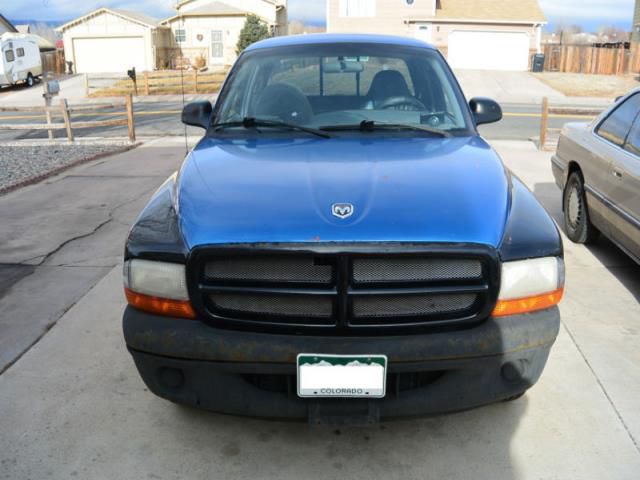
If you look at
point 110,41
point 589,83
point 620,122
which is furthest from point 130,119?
point 110,41

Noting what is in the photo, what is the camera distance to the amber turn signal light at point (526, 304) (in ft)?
8.47

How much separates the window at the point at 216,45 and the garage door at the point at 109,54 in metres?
4.22

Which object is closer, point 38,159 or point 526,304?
point 526,304

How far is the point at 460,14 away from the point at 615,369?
121 ft

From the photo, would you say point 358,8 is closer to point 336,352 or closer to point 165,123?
point 165,123

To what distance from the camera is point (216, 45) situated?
1587 inches

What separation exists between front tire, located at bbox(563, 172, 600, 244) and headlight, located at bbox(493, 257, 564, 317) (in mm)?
3347

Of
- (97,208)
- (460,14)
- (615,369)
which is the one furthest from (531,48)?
(615,369)

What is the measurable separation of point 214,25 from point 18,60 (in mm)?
12424

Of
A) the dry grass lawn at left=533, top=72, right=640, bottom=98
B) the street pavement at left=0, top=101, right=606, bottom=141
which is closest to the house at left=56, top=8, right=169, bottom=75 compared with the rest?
the street pavement at left=0, top=101, right=606, bottom=141

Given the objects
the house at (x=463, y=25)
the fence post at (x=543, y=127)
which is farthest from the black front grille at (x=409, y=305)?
the house at (x=463, y=25)

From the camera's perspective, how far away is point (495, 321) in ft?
8.45

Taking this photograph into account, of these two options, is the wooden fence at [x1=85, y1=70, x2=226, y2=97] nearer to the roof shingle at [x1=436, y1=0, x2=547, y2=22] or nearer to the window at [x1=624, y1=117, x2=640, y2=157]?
the roof shingle at [x1=436, y1=0, x2=547, y2=22]

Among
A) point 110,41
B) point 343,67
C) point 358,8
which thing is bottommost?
point 343,67
